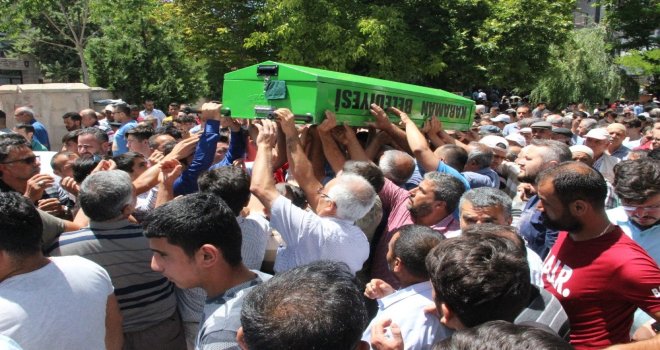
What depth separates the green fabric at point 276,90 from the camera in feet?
12.1

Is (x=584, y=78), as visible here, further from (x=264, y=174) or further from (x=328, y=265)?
(x=328, y=265)

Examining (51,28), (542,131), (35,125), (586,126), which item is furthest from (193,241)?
(51,28)

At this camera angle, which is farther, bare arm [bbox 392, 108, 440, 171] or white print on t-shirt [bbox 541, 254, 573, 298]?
bare arm [bbox 392, 108, 440, 171]

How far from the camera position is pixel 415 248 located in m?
2.19

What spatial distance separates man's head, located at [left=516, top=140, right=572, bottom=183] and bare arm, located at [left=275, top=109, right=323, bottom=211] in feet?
4.97

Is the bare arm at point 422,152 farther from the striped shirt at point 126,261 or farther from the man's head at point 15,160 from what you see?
the man's head at point 15,160

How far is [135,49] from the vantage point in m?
17.5

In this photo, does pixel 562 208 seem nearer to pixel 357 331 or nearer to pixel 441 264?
pixel 441 264

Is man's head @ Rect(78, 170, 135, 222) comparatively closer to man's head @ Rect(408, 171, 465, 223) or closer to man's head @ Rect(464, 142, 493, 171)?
man's head @ Rect(408, 171, 465, 223)

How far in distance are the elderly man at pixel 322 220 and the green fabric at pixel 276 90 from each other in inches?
39.1

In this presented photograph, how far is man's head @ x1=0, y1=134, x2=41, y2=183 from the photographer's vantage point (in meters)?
3.55

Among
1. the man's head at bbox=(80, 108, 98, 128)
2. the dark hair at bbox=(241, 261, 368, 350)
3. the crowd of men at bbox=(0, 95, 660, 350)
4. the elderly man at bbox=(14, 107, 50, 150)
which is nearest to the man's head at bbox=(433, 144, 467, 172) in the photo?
the crowd of men at bbox=(0, 95, 660, 350)

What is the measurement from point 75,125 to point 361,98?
565 centimetres

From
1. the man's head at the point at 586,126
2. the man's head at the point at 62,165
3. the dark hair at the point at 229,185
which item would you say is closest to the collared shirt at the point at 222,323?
the dark hair at the point at 229,185
